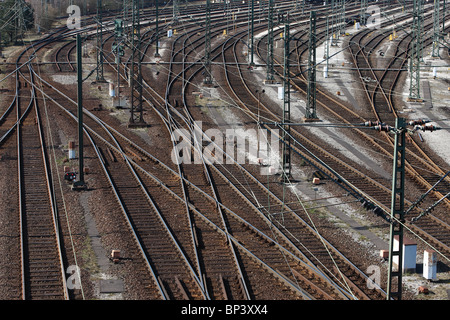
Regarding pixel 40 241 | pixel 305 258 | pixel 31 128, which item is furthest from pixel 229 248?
pixel 31 128

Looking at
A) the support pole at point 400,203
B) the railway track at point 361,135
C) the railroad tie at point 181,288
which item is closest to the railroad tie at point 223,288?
the railroad tie at point 181,288

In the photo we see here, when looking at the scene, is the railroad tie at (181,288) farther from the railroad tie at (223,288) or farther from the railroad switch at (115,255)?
the railroad switch at (115,255)

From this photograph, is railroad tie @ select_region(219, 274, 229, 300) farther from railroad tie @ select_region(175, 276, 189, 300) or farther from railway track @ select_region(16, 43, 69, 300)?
railway track @ select_region(16, 43, 69, 300)

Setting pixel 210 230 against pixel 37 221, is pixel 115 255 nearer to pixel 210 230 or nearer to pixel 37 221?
pixel 210 230

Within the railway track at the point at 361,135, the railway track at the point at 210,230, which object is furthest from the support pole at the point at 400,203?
the railway track at the point at 210,230

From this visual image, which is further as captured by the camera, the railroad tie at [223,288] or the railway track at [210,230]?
the railway track at [210,230]

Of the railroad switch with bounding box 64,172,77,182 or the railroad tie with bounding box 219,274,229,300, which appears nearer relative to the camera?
the railroad tie with bounding box 219,274,229,300

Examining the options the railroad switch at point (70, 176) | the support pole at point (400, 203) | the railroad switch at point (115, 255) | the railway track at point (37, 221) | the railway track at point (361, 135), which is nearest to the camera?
the support pole at point (400, 203)

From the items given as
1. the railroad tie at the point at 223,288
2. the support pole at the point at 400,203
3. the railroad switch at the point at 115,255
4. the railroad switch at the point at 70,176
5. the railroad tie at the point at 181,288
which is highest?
the support pole at the point at 400,203

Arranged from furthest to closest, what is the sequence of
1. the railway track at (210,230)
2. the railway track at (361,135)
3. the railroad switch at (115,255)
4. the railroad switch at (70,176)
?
the railroad switch at (70,176), the railway track at (361,135), the railroad switch at (115,255), the railway track at (210,230)

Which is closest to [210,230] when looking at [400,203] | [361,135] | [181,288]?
[181,288]

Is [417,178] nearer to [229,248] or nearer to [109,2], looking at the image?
[229,248]

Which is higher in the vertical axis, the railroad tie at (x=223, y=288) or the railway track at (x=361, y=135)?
the railway track at (x=361, y=135)

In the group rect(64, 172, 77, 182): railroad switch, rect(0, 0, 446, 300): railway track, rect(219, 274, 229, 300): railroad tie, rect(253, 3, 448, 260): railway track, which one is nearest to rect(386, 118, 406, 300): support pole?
rect(253, 3, 448, 260): railway track
